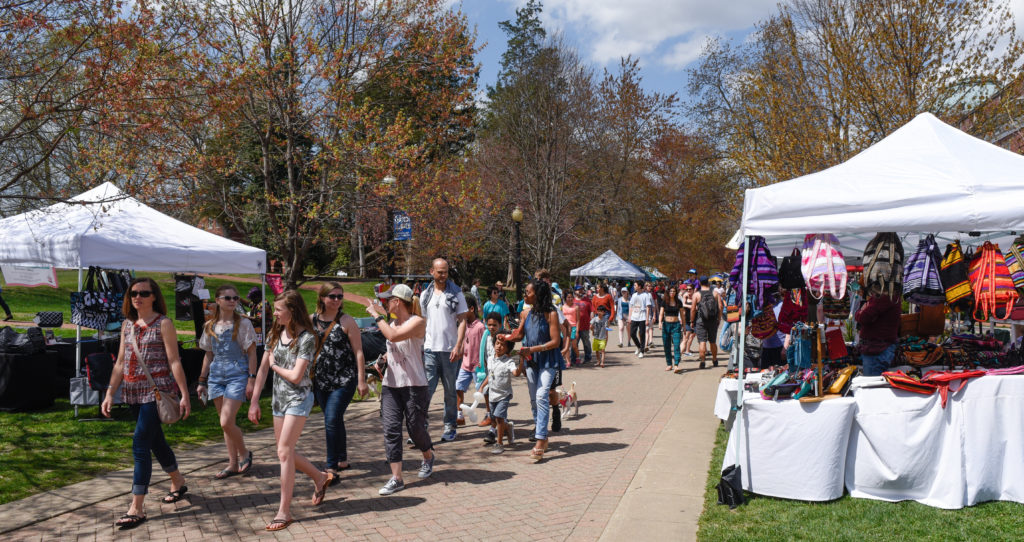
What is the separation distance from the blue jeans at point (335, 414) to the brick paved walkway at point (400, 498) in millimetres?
282

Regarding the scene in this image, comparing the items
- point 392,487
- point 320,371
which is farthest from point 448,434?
point 320,371

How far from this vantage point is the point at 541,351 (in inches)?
282

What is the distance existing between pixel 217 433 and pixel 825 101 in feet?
55.6

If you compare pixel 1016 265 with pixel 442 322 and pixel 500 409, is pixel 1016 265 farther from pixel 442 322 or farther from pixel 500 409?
pixel 442 322

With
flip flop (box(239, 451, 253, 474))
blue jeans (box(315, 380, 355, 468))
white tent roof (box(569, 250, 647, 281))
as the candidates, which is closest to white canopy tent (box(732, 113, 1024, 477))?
blue jeans (box(315, 380, 355, 468))

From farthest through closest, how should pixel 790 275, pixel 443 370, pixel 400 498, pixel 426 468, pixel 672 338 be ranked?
pixel 672 338
pixel 443 370
pixel 790 275
pixel 426 468
pixel 400 498

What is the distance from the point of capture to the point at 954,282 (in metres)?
6.23

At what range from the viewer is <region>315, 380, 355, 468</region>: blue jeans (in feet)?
19.9

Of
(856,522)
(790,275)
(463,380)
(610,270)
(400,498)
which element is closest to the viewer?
(856,522)

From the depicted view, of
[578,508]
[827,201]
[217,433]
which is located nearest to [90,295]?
[217,433]

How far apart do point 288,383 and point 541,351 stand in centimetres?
282

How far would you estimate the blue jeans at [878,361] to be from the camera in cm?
675

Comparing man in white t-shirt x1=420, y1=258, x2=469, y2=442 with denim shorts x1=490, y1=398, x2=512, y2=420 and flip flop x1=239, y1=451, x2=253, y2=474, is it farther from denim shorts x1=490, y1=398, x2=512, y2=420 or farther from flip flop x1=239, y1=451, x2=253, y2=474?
flip flop x1=239, y1=451, x2=253, y2=474

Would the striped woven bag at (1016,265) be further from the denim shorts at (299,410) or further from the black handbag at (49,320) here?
the black handbag at (49,320)
